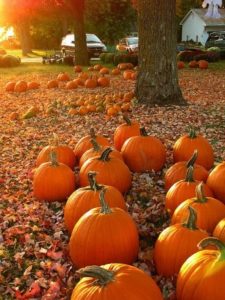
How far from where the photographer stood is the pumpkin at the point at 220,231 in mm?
3498

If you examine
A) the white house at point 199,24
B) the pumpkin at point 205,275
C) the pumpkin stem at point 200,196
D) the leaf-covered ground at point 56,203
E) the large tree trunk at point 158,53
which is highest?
the white house at point 199,24

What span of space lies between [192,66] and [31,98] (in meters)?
10.0

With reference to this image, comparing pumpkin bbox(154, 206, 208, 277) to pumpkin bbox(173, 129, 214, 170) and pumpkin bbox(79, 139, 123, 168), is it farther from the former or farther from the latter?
pumpkin bbox(173, 129, 214, 170)

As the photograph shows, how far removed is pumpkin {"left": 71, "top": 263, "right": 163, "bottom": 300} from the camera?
2725mm

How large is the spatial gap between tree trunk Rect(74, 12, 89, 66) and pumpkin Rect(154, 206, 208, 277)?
20318mm

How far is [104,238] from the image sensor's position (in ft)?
11.8

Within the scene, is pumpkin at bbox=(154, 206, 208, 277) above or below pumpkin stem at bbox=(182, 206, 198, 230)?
below

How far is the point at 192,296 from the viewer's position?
2.95 meters

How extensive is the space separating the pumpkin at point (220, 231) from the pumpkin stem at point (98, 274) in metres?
1.07

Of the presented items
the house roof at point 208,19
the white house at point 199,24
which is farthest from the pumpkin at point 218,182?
the house roof at point 208,19

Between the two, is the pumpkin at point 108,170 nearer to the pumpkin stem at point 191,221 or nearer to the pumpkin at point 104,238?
the pumpkin at point 104,238

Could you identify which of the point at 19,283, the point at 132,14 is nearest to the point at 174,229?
the point at 19,283

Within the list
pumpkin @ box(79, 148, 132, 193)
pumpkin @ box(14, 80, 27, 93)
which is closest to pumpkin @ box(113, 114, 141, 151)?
pumpkin @ box(79, 148, 132, 193)

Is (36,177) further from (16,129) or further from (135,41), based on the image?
(135,41)
